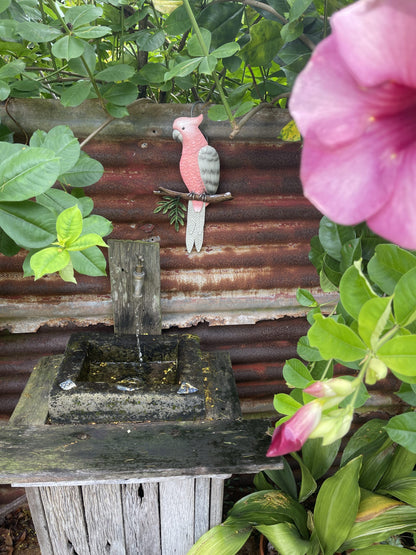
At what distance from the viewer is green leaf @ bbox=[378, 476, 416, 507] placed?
1736mm

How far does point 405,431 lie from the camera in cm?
112

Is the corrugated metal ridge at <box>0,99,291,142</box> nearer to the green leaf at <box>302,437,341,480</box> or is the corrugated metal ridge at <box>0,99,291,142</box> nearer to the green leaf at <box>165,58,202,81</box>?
the green leaf at <box>165,58,202,81</box>

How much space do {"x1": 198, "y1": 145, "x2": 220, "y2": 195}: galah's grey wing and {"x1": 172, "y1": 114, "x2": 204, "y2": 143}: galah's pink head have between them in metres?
0.06

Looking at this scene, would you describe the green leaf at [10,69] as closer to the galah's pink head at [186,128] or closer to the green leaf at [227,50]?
the galah's pink head at [186,128]

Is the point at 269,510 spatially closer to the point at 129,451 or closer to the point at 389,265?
the point at 129,451

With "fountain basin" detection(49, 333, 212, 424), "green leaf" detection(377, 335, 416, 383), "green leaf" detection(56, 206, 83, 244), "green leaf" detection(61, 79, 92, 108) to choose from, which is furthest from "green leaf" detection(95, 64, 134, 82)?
"green leaf" detection(377, 335, 416, 383)

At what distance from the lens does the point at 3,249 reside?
1.32 metres

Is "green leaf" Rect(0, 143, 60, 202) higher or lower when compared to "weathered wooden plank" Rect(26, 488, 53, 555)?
higher

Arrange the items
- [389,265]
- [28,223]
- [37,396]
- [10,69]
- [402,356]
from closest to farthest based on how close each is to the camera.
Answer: [402,356] → [389,265] → [28,223] → [10,69] → [37,396]

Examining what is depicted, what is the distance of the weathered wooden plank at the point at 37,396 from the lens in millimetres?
1555

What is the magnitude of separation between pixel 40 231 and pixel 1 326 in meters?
1.09

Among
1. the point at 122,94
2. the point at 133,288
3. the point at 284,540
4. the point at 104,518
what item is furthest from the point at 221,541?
the point at 122,94

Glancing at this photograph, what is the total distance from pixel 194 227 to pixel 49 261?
38.9 inches

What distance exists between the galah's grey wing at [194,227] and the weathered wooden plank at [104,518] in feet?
3.21
